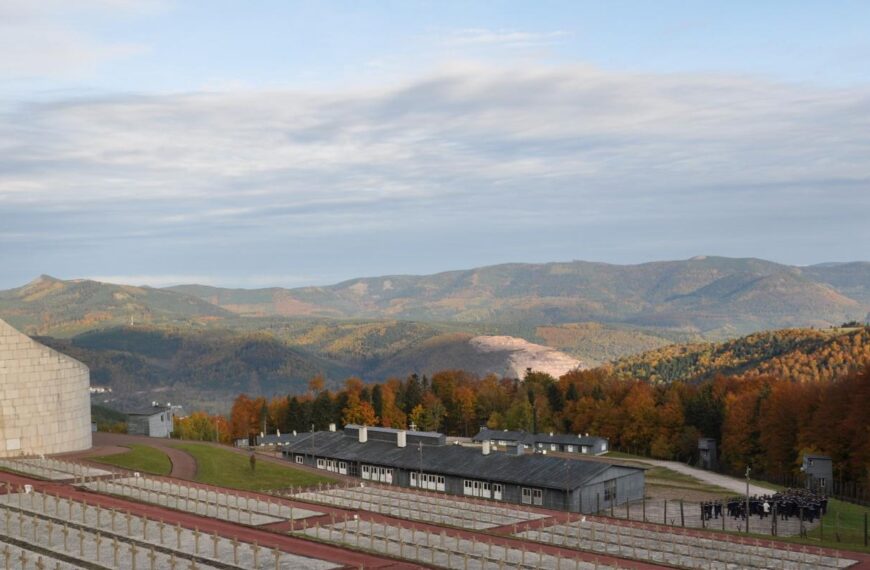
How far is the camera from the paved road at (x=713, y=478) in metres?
107

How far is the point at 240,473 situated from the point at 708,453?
80545mm

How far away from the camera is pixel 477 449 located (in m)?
106

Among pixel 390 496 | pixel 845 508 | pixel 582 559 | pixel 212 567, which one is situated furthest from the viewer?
pixel 845 508

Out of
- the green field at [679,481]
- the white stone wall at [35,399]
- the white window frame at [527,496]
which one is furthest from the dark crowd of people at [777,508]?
the white stone wall at [35,399]

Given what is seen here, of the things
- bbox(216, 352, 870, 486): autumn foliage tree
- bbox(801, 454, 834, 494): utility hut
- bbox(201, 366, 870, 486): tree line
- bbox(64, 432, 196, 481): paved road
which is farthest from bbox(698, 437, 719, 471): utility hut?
bbox(64, 432, 196, 481): paved road

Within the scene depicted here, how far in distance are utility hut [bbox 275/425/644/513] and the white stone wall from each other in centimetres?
3210

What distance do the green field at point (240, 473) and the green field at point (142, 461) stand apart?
328cm

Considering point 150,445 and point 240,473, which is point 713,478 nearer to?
point 240,473

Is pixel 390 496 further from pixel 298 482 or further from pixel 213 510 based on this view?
pixel 213 510

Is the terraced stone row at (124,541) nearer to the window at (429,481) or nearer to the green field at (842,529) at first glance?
the green field at (842,529)

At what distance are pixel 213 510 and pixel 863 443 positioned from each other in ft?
262

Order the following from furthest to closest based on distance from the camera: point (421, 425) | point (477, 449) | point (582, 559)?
point (421, 425) → point (477, 449) → point (582, 559)

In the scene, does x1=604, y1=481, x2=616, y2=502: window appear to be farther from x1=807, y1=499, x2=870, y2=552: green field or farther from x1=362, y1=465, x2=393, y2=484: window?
x1=362, y1=465, x2=393, y2=484: window

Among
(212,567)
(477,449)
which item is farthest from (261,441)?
(212,567)
